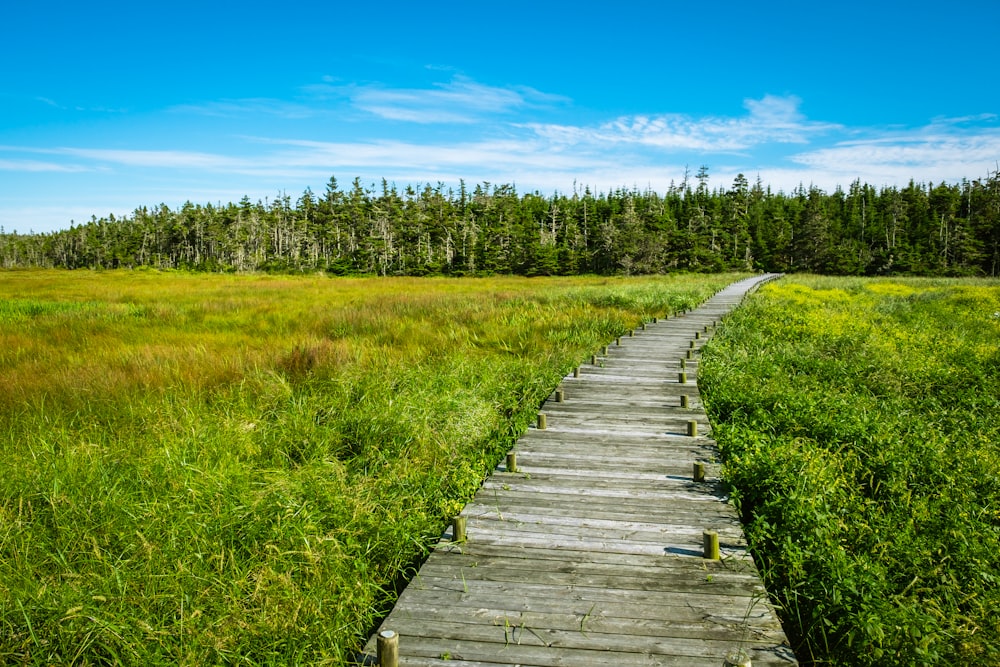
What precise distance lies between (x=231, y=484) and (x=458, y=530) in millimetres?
1868

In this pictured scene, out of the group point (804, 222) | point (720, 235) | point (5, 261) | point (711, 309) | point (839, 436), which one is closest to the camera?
point (839, 436)

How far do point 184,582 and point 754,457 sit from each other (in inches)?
174

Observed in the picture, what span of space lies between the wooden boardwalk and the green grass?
35 cm

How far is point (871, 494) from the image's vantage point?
499 cm

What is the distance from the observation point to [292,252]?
3652 inches

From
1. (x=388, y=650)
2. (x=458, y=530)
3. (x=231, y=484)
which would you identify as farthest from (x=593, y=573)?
(x=231, y=484)

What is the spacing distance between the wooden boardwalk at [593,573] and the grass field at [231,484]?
45cm

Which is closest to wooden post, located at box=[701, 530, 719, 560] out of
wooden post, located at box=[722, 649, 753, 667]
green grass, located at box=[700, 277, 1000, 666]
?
green grass, located at box=[700, 277, 1000, 666]

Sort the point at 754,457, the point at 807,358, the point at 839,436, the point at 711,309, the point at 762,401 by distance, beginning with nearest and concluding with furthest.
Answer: the point at 754,457, the point at 839,436, the point at 762,401, the point at 807,358, the point at 711,309

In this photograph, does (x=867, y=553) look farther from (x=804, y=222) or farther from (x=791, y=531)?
(x=804, y=222)

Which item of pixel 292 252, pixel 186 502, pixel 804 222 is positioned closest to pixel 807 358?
pixel 186 502

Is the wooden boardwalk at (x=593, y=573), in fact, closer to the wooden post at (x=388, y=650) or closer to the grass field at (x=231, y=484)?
the wooden post at (x=388, y=650)

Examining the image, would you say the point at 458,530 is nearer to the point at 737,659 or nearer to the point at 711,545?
the point at 711,545

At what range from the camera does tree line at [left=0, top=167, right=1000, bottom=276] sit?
207ft
